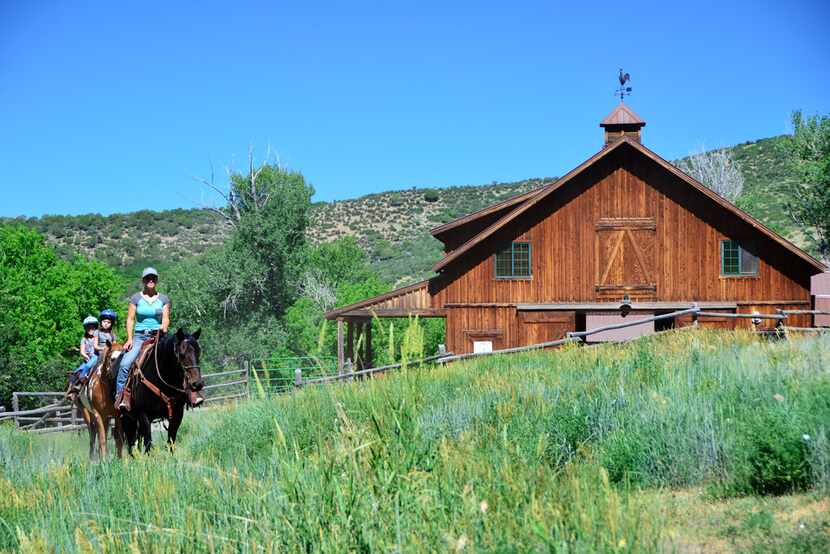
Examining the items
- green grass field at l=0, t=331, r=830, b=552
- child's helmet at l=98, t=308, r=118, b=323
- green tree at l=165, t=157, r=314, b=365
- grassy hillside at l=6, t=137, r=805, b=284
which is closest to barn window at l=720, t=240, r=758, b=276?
green grass field at l=0, t=331, r=830, b=552

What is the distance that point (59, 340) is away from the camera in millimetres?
42094

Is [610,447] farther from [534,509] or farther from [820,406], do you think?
[534,509]

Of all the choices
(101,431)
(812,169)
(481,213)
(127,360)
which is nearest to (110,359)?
(127,360)

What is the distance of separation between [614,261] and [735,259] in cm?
387

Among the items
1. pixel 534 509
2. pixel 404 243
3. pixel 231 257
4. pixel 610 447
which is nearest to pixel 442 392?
pixel 610 447

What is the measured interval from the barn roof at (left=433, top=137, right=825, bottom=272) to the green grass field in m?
16.6

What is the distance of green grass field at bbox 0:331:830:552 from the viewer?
4.84m

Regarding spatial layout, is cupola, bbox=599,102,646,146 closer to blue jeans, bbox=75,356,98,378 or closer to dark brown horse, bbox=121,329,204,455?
blue jeans, bbox=75,356,98,378

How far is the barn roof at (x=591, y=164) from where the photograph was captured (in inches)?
1052

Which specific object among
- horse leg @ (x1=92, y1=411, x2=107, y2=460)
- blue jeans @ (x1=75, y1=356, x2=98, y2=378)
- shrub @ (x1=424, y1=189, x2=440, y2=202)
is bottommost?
horse leg @ (x1=92, y1=411, x2=107, y2=460)

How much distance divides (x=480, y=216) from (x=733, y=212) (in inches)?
323

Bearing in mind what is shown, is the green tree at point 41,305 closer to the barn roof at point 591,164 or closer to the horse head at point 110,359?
the barn roof at point 591,164

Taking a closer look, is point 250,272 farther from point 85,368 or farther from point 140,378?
point 140,378

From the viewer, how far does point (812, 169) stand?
157 ft
